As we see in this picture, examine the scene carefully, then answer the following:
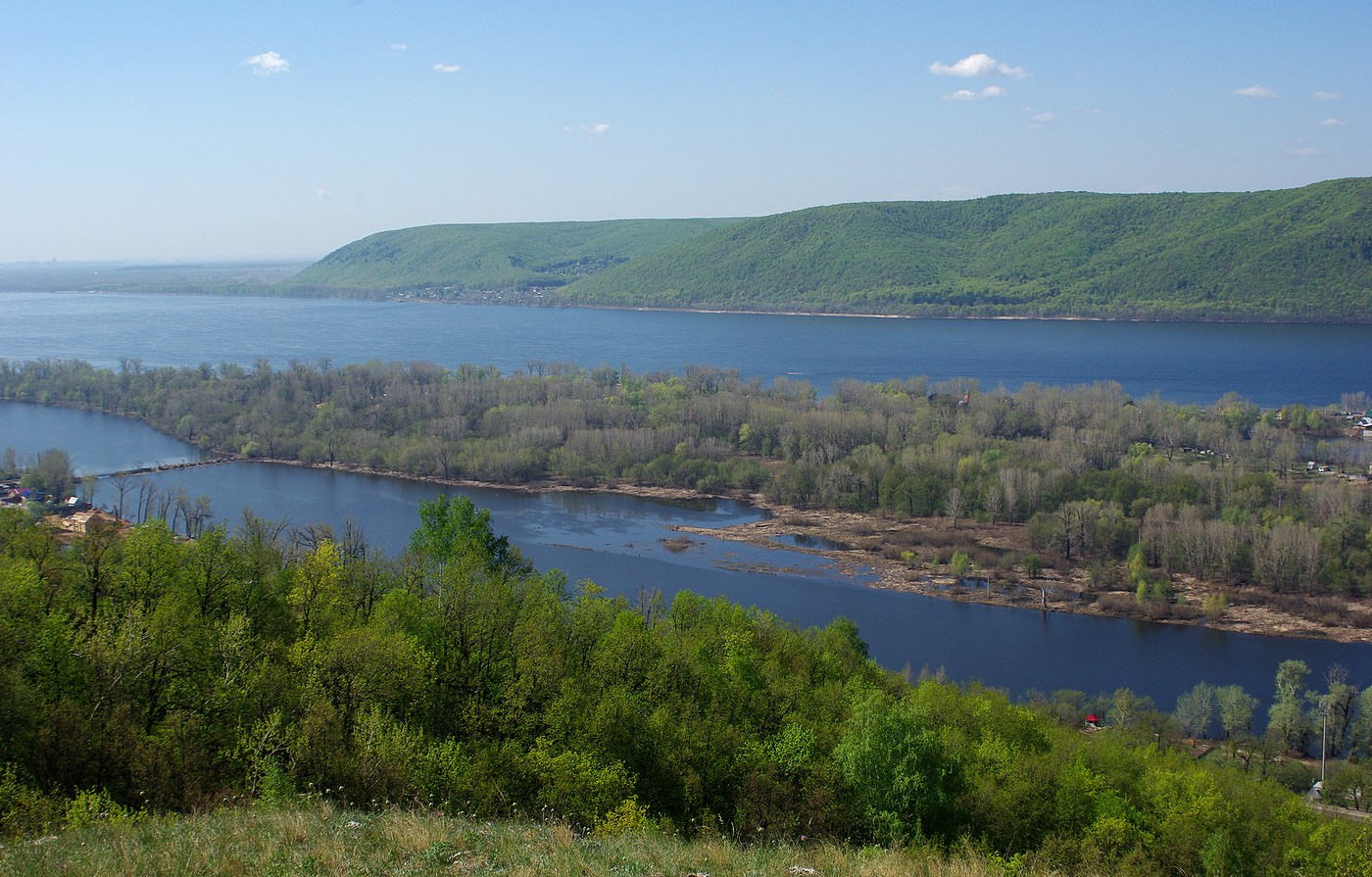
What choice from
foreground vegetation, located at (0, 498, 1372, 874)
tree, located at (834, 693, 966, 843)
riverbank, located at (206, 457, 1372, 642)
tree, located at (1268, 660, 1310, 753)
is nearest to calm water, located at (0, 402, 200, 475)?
riverbank, located at (206, 457, 1372, 642)

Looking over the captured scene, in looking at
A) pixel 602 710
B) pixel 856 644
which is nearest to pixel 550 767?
pixel 602 710

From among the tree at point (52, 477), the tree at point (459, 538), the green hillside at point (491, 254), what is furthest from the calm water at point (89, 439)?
the green hillside at point (491, 254)

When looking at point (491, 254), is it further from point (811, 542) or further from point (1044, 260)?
point (811, 542)

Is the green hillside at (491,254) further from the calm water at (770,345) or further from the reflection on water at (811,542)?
the reflection on water at (811,542)

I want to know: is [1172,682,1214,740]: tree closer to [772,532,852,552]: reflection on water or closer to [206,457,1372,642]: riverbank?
[206,457,1372,642]: riverbank

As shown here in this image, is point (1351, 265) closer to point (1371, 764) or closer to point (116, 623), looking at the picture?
point (1371, 764)

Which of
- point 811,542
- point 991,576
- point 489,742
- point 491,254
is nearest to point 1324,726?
point 991,576
